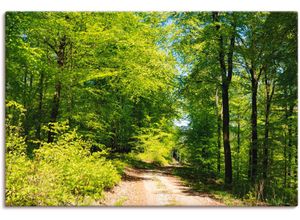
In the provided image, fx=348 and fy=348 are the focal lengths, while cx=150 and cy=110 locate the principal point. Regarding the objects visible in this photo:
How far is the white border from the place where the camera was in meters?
6.42

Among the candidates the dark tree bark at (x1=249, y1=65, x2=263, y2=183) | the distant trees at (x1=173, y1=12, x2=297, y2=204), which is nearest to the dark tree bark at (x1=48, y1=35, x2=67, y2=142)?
the distant trees at (x1=173, y1=12, x2=297, y2=204)

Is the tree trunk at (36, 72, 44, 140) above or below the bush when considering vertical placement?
above

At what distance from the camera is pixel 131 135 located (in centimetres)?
1673

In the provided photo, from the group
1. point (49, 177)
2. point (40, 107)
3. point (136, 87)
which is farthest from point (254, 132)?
point (49, 177)

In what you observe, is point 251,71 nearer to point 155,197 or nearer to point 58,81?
point 155,197

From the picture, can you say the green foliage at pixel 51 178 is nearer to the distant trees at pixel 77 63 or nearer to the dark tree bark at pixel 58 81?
the distant trees at pixel 77 63

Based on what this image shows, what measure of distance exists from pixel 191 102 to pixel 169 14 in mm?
3754

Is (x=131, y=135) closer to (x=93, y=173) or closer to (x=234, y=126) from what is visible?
(x=234, y=126)

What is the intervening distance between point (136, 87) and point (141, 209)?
19.3 feet

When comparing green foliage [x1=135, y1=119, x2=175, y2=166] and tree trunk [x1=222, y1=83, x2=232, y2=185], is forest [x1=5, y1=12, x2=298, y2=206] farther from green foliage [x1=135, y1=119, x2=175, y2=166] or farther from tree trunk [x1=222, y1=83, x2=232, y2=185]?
green foliage [x1=135, y1=119, x2=175, y2=166]

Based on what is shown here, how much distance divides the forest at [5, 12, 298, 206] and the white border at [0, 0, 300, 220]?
18cm

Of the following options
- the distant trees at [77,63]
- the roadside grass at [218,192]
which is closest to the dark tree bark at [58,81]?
the distant trees at [77,63]

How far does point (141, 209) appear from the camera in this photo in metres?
6.64
